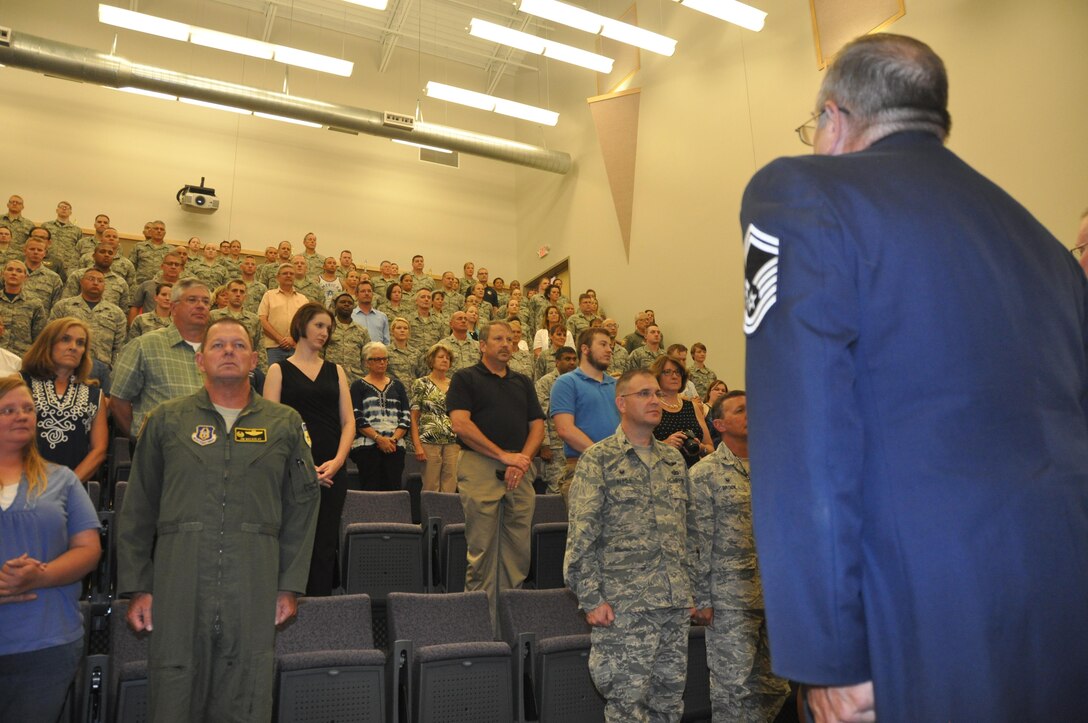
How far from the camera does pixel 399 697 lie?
2906 millimetres

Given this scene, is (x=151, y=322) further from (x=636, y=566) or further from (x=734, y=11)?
(x=734, y=11)

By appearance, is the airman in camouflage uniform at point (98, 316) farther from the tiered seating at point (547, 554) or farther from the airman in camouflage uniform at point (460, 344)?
the tiered seating at point (547, 554)

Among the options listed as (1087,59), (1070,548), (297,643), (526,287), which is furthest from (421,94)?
(1070,548)

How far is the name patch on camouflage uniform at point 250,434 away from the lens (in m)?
2.39

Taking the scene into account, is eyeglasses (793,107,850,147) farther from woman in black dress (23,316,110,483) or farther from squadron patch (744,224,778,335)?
woman in black dress (23,316,110,483)

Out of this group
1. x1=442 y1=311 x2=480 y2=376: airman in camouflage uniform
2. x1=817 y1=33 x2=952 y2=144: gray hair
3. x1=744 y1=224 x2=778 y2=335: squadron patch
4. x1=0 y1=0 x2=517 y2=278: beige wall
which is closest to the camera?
x1=744 y1=224 x2=778 y2=335: squadron patch

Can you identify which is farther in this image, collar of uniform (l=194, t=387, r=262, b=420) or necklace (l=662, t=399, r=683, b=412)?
necklace (l=662, t=399, r=683, b=412)

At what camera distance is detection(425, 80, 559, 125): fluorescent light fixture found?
9.36 metres

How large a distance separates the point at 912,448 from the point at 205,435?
6.89 feet

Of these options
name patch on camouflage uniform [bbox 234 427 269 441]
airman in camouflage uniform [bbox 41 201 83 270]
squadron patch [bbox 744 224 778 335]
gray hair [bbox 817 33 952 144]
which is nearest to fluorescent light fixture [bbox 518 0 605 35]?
airman in camouflage uniform [bbox 41 201 83 270]

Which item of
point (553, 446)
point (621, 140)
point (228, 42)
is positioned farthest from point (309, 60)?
point (553, 446)

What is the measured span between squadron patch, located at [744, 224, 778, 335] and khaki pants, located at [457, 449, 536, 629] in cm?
283

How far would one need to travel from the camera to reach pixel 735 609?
298cm

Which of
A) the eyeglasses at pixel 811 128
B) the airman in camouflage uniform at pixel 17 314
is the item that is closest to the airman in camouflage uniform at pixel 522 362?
the airman in camouflage uniform at pixel 17 314
